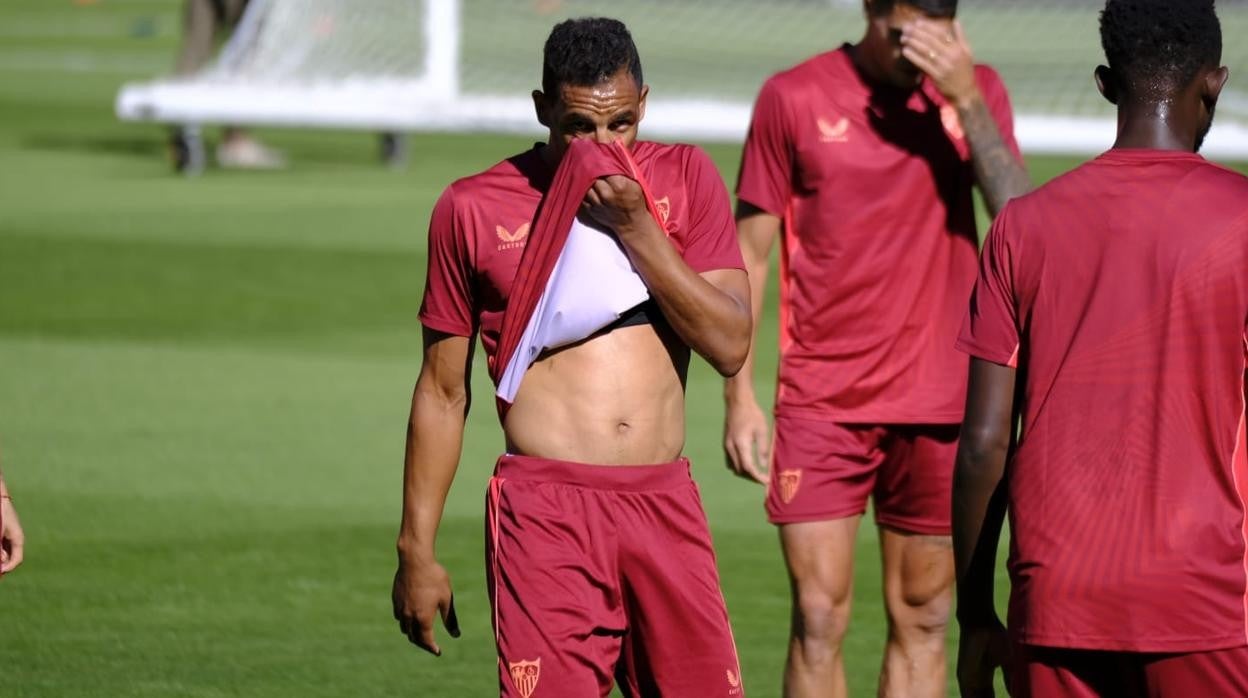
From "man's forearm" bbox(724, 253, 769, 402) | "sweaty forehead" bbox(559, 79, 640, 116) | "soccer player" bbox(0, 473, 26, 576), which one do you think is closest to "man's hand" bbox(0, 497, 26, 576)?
"soccer player" bbox(0, 473, 26, 576)

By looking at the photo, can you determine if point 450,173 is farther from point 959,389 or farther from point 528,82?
point 959,389

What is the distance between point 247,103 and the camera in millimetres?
20422

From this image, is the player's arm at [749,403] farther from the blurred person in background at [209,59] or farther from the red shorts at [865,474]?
the blurred person in background at [209,59]

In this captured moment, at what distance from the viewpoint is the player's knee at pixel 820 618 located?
259 inches

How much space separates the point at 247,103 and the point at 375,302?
499cm

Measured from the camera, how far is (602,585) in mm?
5000

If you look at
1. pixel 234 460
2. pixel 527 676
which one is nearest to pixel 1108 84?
pixel 527 676

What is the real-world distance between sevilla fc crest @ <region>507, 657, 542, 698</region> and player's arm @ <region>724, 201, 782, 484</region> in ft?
5.88

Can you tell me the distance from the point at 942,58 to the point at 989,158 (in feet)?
1.12

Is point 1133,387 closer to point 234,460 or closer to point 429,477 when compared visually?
point 429,477

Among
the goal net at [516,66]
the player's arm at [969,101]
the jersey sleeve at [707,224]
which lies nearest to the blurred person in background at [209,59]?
the goal net at [516,66]

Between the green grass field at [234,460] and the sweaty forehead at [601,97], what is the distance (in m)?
2.83

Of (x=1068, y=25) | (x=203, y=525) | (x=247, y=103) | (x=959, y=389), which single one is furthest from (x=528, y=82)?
(x=959, y=389)

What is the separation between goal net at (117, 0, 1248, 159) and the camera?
760 inches
